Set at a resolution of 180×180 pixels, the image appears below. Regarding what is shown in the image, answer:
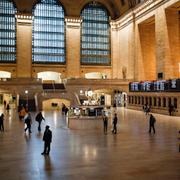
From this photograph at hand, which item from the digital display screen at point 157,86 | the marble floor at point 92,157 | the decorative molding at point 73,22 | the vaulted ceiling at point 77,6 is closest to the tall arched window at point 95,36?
the vaulted ceiling at point 77,6

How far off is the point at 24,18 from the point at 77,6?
8.06 m

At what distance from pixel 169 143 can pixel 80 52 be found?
110ft

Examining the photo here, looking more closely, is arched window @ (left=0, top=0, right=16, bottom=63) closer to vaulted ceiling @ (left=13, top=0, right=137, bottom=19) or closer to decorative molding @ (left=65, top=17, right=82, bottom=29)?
vaulted ceiling @ (left=13, top=0, right=137, bottom=19)

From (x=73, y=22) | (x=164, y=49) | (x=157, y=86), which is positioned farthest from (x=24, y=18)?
(x=157, y=86)

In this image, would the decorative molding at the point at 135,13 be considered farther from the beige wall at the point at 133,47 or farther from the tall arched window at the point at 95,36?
the tall arched window at the point at 95,36

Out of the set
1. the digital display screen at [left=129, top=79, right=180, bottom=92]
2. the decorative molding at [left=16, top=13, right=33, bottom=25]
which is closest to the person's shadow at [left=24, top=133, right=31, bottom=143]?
the digital display screen at [left=129, top=79, right=180, bottom=92]

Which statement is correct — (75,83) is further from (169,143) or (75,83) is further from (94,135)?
(169,143)

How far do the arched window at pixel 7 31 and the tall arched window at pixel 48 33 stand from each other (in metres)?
3.00

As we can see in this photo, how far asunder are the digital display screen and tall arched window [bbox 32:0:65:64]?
1287 centimetres

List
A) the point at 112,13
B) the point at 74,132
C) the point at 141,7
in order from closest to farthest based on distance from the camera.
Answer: the point at 74,132 → the point at 141,7 → the point at 112,13

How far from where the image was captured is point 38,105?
34438 millimetres

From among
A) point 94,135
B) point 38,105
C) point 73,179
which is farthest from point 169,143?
point 38,105

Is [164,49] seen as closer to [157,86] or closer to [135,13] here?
[157,86]

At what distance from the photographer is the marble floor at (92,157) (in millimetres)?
8352
